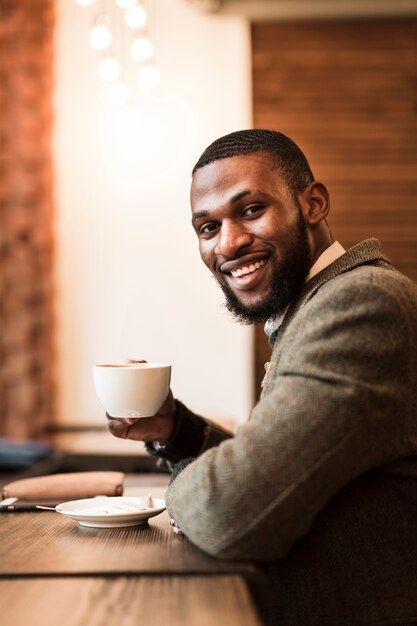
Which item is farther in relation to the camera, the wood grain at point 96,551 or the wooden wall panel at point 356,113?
the wooden wall panel at point 356,113

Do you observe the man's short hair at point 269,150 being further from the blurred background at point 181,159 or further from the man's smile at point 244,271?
the blurred background at point 181,159

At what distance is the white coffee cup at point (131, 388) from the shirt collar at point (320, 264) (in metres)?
0.26

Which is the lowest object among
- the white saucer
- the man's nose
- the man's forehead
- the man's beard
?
the white saucer

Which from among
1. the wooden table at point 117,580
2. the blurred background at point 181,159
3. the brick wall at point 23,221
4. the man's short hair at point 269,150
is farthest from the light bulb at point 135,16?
the wooden table at point 117,580

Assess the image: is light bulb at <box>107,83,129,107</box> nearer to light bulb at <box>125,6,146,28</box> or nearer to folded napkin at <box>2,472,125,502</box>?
light bulb at <box>125,6,146,28</box>

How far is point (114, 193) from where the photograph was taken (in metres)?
3.73

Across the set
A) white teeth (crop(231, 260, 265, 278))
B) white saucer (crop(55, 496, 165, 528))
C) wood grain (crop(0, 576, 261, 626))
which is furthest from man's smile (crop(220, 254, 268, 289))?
wood grain (crop(0, 576, 261, 626))

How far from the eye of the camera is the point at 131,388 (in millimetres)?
1193

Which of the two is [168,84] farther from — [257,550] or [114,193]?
[257,550]

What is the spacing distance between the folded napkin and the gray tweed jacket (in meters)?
0.39

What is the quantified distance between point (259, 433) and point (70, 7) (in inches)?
131

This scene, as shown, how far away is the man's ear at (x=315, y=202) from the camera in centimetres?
139

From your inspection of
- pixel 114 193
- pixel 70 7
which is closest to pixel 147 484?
pixel 114 193

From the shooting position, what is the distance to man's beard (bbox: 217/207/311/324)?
1.32 meters
